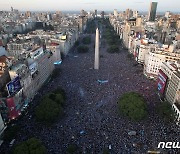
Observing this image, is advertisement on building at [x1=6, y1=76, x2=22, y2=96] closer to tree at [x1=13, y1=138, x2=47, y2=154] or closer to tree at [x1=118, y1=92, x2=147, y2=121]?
tree at [x1=13, y1=138, x2=47, y2=154]

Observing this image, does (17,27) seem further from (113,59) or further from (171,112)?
(171,112)

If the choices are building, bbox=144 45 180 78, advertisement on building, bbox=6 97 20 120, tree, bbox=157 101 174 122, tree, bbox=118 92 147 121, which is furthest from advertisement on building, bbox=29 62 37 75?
building, bbox=144 45 180 78

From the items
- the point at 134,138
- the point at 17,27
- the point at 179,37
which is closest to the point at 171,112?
the point at 134,138

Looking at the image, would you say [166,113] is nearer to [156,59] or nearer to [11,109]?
[156,59]

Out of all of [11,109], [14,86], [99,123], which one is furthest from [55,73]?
[99,123]

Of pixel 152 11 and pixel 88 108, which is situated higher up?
pixel 152 11
